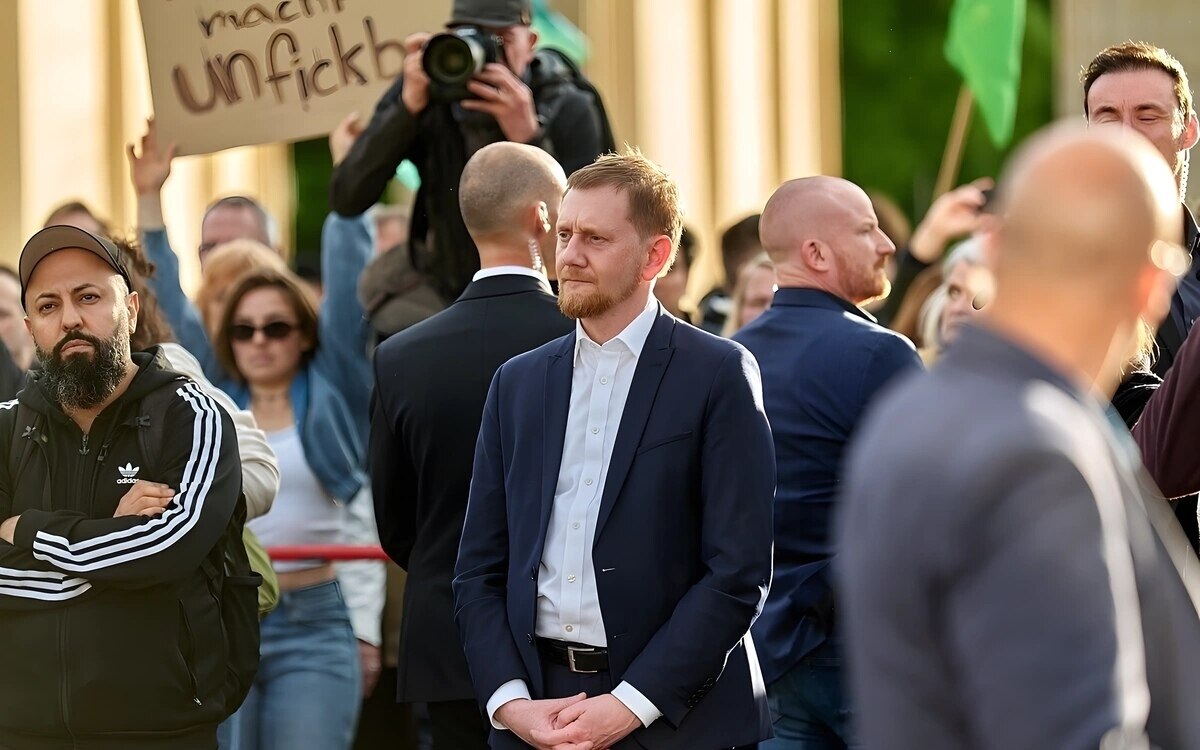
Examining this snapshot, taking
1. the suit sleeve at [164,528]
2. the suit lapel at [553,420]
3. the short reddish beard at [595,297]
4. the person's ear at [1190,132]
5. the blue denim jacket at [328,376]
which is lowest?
the blue denim jacket at [328,376]

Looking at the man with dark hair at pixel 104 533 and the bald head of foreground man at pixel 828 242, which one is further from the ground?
the bald head of foreground man at pixel 828 242

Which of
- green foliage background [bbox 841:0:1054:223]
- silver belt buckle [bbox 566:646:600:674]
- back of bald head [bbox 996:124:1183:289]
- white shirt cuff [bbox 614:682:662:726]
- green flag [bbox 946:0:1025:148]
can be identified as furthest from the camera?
green foliage background [bbox 841:0:1054:223]

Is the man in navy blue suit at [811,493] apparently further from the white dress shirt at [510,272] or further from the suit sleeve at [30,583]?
the suit sleeve at [30,583]

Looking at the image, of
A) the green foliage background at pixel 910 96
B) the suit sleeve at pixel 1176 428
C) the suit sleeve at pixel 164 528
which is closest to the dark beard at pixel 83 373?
the suit sleeve at pixel 164 528

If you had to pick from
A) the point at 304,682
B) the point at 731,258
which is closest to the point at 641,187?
the point at 304,682

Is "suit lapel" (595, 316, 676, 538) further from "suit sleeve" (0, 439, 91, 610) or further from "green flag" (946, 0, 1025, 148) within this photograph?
"green flag" (946, 0, 1025, 148)

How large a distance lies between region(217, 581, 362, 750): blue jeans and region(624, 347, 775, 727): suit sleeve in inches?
85.9

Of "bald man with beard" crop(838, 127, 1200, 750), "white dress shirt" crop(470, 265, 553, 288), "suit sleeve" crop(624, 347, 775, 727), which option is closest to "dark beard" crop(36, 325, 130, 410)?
"white dress shirt" crop(470, 265, 553, 288)

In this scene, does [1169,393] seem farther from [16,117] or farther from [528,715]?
[16,117]

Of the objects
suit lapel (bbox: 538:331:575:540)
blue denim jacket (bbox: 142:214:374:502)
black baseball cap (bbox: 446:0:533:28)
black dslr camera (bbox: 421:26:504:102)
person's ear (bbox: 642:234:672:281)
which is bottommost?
blue denim jacket (bbox: 142:214:374:502)

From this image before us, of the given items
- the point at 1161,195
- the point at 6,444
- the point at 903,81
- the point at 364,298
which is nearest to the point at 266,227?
the point at 364,298

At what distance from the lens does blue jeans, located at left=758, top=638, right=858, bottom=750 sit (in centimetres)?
477

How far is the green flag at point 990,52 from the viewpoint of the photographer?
29.1 ft

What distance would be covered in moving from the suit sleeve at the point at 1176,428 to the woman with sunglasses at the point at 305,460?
291cm
